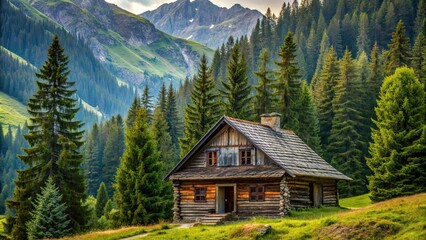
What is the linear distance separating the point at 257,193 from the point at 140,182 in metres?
12.6

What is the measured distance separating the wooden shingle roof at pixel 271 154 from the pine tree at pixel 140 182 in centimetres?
713

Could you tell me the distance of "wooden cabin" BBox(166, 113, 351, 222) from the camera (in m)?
39.1

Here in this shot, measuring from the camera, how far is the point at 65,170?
47.4 meters

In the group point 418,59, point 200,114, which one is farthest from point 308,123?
point 418,59

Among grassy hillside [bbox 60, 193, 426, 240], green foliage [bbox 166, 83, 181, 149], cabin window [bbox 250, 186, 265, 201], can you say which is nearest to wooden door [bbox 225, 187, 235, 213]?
cabin window [bbox 250, 186, 265, 201]

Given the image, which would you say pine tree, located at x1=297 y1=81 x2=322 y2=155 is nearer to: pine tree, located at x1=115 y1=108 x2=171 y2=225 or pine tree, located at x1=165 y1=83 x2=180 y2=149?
pine tree, located at x1=115 y1=108 x2=171 y2=225

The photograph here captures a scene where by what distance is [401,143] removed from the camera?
159 ft

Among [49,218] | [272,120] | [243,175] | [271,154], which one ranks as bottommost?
[49,218]

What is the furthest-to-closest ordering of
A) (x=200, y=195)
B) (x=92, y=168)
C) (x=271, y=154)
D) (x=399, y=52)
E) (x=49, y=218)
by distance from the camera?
1. (x=92, y=168)
2. (x=399, y=52)
3. (x=49, y=218)
4. (x=200, y=195)
5. (x=271, y=154)

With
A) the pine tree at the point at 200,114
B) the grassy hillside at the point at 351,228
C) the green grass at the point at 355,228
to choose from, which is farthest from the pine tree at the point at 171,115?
the green grass at the point at 355,228

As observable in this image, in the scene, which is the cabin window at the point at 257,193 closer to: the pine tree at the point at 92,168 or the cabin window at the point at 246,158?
the cabin window at the point at 246,158

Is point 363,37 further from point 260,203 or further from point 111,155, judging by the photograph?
point 260,203

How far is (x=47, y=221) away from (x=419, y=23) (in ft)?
413

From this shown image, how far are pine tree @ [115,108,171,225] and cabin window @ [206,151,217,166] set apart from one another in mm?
8651
